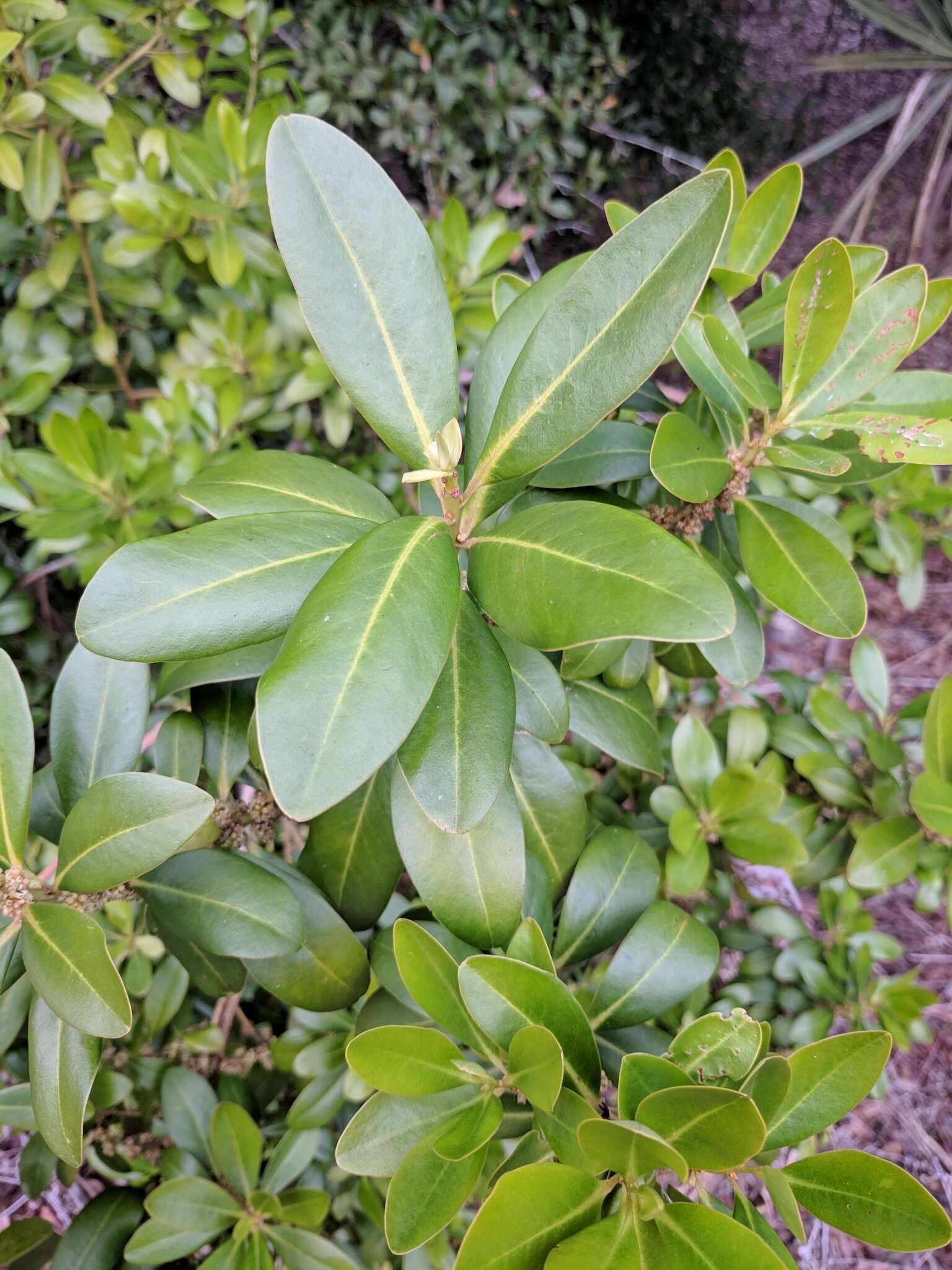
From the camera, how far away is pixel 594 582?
44cm

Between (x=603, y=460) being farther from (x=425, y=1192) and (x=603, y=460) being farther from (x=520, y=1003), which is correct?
(x=425, y=1192)

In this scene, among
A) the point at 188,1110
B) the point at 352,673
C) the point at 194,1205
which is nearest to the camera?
the point at 352,673

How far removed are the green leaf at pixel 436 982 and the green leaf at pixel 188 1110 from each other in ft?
1.87

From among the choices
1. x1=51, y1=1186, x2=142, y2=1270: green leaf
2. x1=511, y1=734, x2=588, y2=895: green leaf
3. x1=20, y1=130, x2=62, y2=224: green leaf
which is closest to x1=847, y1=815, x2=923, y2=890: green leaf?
x1=511, y1=734, x2=588, y2=895: green leaf

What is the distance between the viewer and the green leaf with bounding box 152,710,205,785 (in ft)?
2.27

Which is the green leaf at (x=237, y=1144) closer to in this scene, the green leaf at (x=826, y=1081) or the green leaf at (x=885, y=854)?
the green leaf at (x=826, y=1081)

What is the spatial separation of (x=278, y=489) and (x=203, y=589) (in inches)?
6.0

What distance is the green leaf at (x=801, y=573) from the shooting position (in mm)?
587

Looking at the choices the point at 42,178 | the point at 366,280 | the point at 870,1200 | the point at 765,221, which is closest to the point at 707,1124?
the point at 870,1200

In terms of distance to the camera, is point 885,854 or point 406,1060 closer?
point 406,1060

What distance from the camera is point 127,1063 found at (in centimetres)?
102

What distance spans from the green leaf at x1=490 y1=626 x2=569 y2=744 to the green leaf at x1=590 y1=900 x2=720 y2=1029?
23cm

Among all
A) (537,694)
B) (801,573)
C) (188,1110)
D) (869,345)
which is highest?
(869,345)

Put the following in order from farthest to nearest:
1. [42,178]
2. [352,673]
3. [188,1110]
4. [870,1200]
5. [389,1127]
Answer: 1. [42,178]
2. [188,1110]
3. [389,1127]
4. [870,1200]
5. [352,673]
